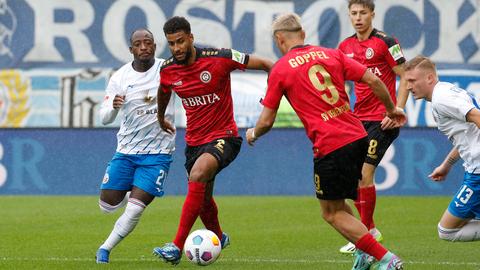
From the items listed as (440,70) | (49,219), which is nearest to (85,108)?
(49,219)

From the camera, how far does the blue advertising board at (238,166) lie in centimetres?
1894

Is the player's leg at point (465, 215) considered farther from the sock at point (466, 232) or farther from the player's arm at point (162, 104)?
the player's arm at point (162, 104)

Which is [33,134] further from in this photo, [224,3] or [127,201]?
[127,201]

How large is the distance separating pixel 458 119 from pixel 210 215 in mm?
2776

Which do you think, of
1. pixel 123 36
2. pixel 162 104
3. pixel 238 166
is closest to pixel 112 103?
pixel 162 104

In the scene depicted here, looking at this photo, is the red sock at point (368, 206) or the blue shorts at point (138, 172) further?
the red sock at point (368, 206)

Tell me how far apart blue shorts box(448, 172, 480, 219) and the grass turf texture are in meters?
0.59

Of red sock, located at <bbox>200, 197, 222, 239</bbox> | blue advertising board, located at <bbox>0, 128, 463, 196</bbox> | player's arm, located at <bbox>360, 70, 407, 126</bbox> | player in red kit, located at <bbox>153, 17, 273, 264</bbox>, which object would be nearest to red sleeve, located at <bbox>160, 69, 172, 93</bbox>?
player in red kit, located at <bbox>153, 17, 273, 264</bbox>

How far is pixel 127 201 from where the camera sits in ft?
35.0

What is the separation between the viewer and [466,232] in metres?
9.34

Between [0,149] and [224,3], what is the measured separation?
Answer: 4795 millimetres

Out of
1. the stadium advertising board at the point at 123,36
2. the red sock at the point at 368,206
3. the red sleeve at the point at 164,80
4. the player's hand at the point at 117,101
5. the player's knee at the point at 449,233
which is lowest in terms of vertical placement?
the stadium advertising board at the point at 123,36

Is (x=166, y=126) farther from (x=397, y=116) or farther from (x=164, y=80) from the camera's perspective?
(x=397, y=116)

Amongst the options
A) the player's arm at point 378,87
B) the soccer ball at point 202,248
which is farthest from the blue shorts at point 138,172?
the player's arm at point 378,87
